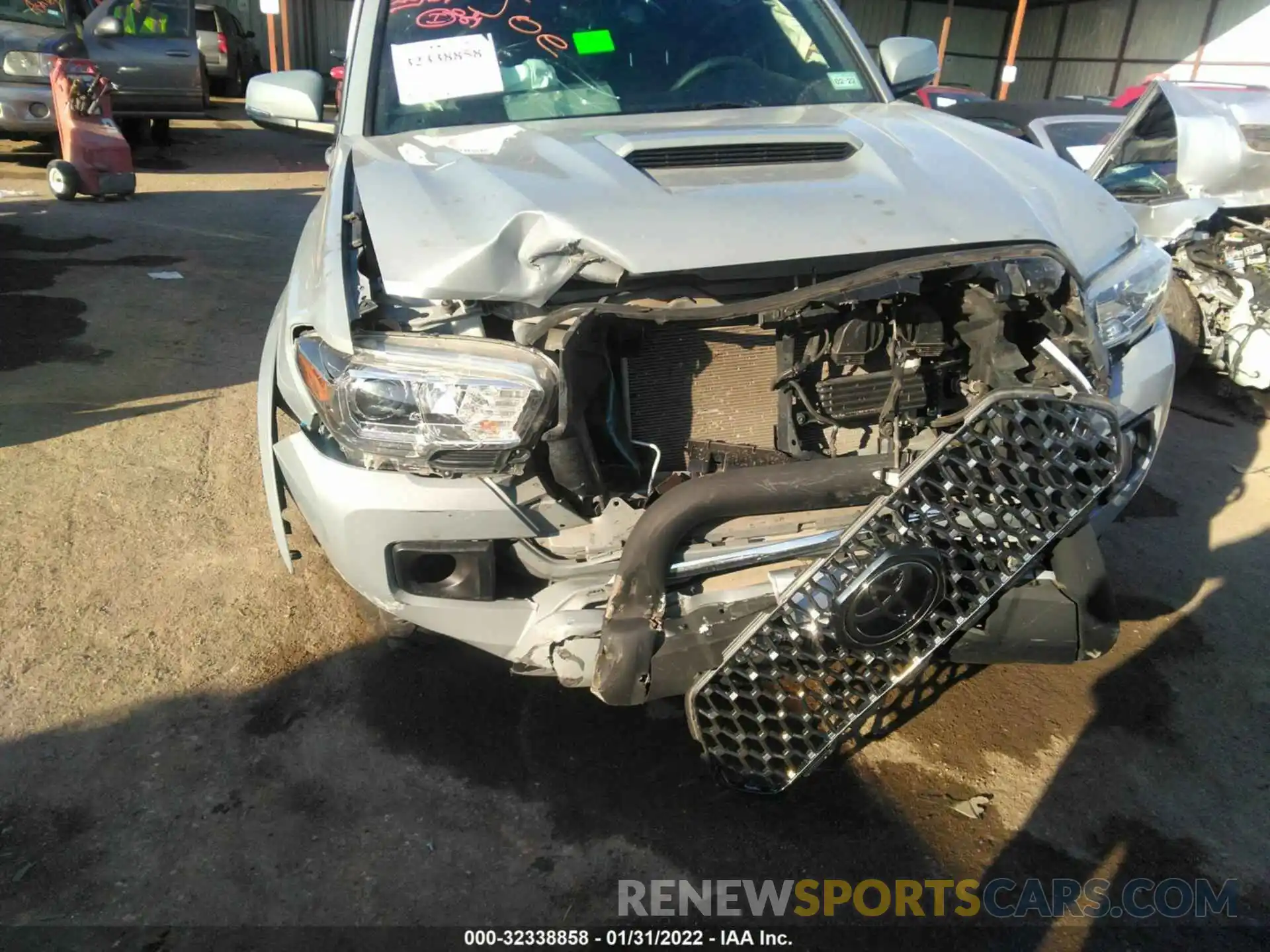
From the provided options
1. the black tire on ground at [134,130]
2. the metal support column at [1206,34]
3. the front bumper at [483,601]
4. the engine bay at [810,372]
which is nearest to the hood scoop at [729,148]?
the engine bay at [810,372]

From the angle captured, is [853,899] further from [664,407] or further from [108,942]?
[108,942]

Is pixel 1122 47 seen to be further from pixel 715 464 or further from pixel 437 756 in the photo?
pixel 437 756

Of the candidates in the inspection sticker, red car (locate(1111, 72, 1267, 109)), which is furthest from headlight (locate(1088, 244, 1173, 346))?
red car (locate(1111, 72, 1267, 109))

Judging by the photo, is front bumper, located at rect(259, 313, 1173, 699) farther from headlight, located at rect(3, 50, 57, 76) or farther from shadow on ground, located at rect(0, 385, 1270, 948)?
headlight, located at rect(3, 50, 57, 76)

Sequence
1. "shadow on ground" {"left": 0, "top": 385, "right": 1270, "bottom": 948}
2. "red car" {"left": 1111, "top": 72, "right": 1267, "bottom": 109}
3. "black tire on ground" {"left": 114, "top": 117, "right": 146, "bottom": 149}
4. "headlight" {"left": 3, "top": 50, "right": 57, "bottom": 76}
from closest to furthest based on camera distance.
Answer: "shadow on ground" {"left": 0, "top": 385, "right": 1270, "bottom": 948} < "red car" {"left": 1111, "top": 72, "right": 1267, "bottom": 109} < "headlight" {"left": 3, "top": 50, "right": 57, "bottom": 76} < "black tire on ground" {"left": 114, "top": 117, "right": 146, "bottom": 149}

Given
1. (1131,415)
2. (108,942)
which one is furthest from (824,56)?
(108,942)

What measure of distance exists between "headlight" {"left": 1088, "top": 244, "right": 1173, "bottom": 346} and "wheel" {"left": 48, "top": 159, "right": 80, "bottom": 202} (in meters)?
9.37

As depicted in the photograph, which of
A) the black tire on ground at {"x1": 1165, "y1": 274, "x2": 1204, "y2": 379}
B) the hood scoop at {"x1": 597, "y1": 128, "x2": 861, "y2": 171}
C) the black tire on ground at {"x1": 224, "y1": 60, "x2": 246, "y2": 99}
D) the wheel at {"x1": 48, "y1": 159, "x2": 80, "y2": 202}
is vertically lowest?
the black tire on ground at {"x1": 224, "y1": 60, "x2": 246, "y2": 99}

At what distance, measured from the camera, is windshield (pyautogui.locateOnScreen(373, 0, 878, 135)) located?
3.02 metres

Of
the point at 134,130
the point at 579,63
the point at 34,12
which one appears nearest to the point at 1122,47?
the point at 134,130

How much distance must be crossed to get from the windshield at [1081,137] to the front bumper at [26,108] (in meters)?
8.97

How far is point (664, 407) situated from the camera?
2.41 meters

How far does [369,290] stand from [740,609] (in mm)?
1113

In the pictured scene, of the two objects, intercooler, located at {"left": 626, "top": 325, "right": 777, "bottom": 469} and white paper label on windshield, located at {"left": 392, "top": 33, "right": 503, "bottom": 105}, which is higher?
white paper label on windshield, located at {"left": 392, "top": 33, "right": 503, "bottom": 105}
